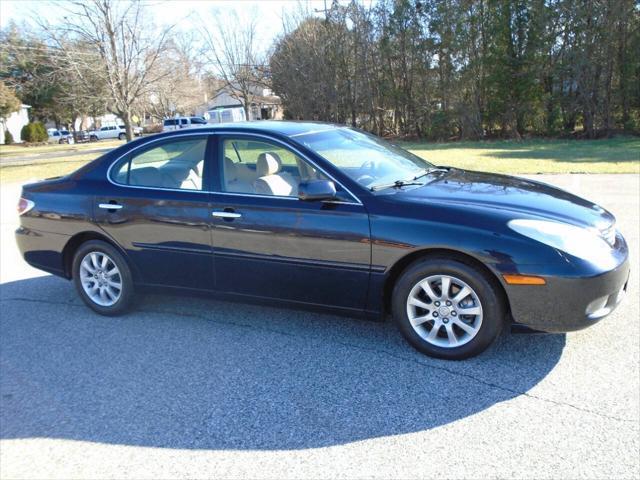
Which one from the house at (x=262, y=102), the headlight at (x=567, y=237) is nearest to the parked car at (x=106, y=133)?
the house at (x=262, y=102)

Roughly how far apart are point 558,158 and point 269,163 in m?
14.0

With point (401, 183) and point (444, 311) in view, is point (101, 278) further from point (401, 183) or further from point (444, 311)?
point (444, 311)

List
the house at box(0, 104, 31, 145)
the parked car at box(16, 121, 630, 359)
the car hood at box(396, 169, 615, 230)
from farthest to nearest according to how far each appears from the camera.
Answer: the house at box(0, 104, 31, 145) < the car hood at box(396, 169, 615, 230) < the parked car at box(16, 121, 630, 359)

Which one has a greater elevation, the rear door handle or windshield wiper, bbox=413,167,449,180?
windshield wiper, bbox=413,167,449,180

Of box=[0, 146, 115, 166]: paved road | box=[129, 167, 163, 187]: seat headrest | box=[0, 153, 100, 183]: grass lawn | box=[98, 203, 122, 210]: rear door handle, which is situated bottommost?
box=[98, 203, 122, 210]: rear door handle

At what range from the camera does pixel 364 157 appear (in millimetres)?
4480

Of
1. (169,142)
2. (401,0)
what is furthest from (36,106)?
(169,142)

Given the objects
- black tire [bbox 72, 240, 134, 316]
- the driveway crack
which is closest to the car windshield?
the driveway crack

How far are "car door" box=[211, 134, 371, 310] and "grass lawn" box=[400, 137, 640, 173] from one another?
1037 cm

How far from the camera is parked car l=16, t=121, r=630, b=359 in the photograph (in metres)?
3.43

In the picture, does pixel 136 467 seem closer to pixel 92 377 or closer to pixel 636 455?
pixel 92 377

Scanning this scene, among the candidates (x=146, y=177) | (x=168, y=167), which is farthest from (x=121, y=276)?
(x=168, y=167)

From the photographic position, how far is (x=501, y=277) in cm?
342

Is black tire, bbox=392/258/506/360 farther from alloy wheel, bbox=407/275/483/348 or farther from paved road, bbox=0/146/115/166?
paved road, bbox=0/146/115/166
